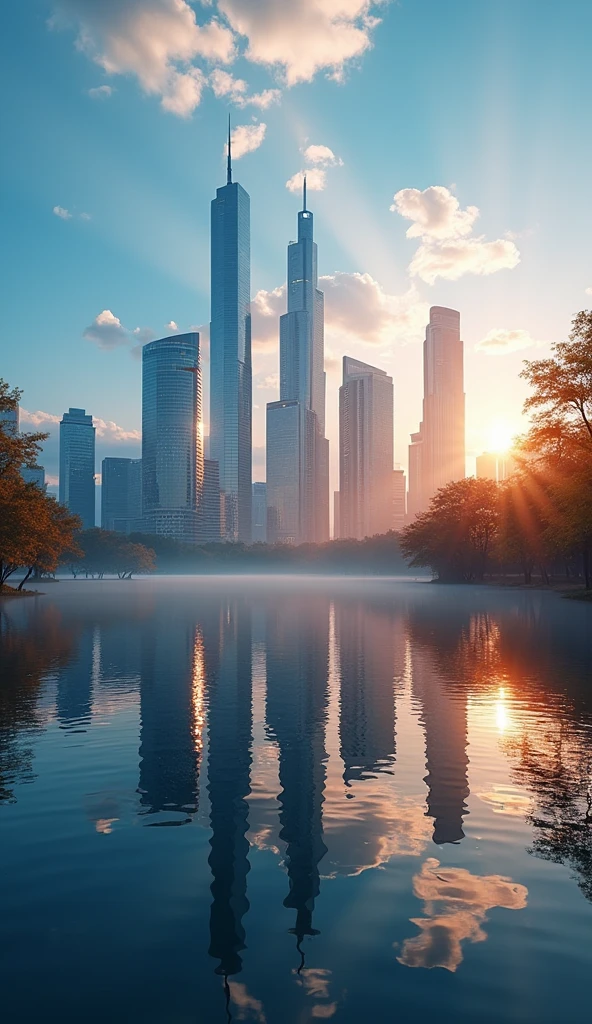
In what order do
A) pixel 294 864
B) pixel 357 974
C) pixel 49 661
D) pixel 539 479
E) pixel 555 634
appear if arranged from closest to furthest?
1. pixel 357 974
2. pixel 294 864
3. pixel 49 661
4. pixel 555 634
5. pixel 539 479

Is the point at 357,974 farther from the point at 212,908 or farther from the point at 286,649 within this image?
the point at 286,649

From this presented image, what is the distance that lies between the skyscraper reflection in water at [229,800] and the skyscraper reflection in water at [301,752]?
1.99ft

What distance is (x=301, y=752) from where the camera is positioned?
14461 millimetres

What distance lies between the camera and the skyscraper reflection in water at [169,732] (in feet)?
37.8

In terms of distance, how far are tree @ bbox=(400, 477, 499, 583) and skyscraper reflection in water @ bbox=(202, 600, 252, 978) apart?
91803 mm

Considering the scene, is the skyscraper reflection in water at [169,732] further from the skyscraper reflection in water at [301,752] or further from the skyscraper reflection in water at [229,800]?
the skyscraper reflection in water at [301,752]

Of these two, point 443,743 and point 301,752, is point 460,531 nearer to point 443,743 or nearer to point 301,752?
point 443,743

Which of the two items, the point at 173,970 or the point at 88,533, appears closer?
the point at 173,970

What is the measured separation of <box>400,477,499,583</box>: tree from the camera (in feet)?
373

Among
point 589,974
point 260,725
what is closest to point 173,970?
point 589,974

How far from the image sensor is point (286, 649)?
3091cm

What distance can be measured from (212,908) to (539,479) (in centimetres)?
8178

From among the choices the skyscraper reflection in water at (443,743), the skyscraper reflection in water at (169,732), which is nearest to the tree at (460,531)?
the skyscraper reflection in water at (443,743)

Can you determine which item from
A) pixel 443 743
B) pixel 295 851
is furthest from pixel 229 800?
pixel 443 743
